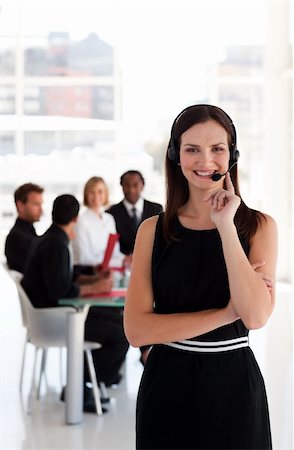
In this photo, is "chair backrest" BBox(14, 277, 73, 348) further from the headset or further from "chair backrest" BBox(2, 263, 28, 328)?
the headset

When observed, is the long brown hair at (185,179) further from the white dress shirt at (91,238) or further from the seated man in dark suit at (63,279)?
the white dress shirt at (91,238)

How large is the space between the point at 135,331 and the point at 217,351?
0.67ft

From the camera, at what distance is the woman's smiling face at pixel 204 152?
2.11 metres

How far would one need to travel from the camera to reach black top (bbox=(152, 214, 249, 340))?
212 centimetres

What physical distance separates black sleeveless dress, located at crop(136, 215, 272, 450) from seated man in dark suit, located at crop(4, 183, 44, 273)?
4397 millimetres

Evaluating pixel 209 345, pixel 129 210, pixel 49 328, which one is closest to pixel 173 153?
pixel 209 345

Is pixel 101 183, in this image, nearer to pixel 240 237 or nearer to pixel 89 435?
pixel 89 435

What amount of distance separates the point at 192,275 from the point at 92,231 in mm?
4733

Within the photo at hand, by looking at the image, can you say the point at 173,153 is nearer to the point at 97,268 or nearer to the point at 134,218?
the point at 97,268

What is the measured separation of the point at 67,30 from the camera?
14203 millimetres

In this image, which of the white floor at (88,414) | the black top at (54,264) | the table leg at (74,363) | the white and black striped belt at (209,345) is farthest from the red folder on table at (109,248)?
the white and black striped belt at (209,345)

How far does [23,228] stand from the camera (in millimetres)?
6699

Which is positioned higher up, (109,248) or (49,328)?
(109,248)

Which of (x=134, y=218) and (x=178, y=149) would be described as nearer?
(x=178, y=149)
